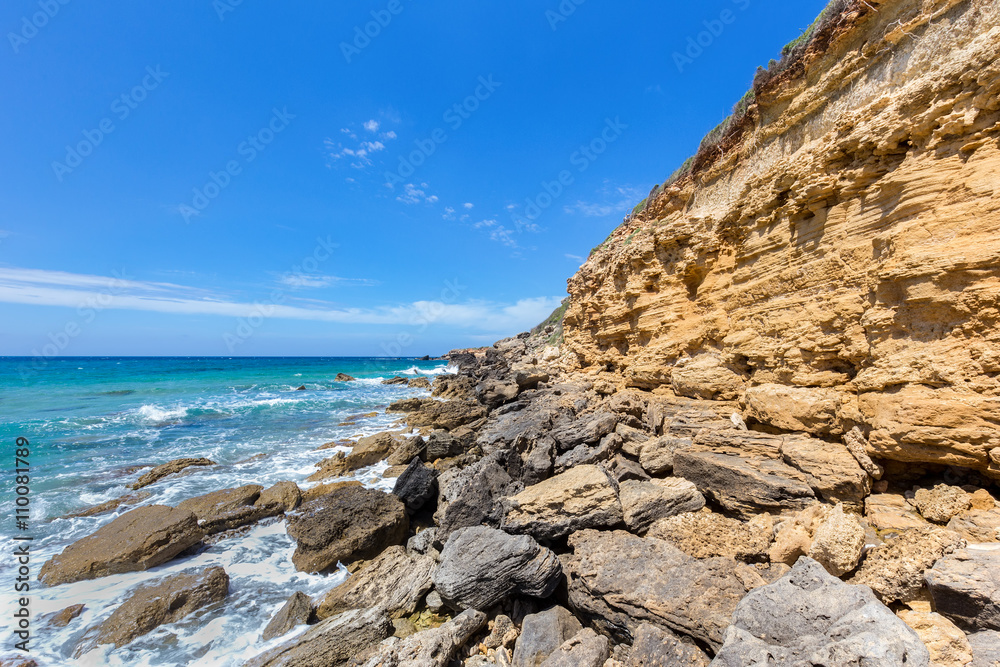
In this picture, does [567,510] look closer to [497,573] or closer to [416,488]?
[497,573]

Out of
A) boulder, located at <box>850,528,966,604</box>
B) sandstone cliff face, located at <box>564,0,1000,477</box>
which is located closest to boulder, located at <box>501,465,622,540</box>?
boulder, located at <box>850,528,966,604</box>

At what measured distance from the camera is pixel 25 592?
264 inches

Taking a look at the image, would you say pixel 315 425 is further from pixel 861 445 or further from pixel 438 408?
pixel 861 445

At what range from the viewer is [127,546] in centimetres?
756

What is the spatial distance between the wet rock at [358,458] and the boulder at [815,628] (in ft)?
38.1

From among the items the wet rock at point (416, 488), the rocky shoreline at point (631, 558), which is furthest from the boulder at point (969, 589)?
the wet rock at point (416, 488)

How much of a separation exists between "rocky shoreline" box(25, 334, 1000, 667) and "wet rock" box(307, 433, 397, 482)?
7.78 ft

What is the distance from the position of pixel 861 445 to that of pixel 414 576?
744cm

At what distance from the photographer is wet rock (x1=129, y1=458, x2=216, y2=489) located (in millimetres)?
11640

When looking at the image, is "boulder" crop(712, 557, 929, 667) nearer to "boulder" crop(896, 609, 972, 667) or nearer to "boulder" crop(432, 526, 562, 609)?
"boulder" crop(896, 609, 972, 667)

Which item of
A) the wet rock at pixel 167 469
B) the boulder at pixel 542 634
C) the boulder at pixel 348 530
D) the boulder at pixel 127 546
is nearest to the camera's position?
the boulder at pixel 542 634

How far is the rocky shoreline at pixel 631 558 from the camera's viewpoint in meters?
3.46

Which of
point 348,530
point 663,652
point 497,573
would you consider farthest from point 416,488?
point 663,652

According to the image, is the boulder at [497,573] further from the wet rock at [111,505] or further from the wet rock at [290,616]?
the wet rock at [111,505]
